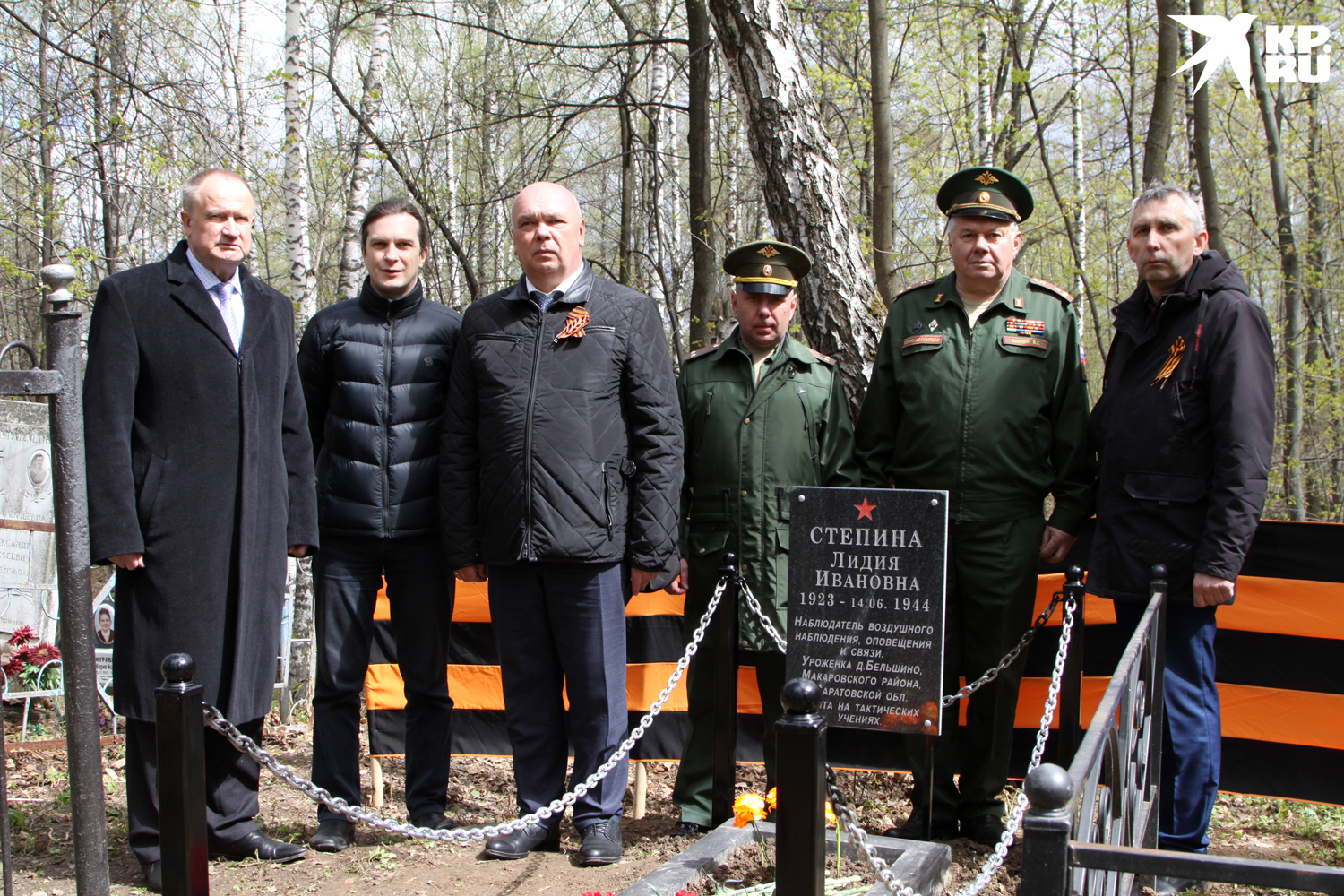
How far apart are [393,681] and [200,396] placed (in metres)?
1.85

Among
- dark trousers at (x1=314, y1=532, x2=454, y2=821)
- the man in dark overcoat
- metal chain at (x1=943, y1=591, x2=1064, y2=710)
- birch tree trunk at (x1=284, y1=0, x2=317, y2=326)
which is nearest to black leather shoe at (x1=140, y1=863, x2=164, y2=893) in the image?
the man in dark overcoat

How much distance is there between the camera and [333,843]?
390 cm

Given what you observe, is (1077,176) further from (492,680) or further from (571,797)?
(571,797)

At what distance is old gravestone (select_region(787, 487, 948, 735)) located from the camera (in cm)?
345

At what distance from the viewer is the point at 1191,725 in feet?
11.6

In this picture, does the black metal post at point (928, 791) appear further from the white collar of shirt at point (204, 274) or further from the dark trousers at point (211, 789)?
the white collar of shirt at point (204, 274)

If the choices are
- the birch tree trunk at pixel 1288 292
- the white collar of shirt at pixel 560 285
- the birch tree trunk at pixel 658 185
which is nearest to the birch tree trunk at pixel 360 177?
the birch tree trunk at pixel 658 185

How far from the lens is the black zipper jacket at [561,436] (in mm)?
3662

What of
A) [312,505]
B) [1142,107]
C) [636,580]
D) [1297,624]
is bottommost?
[1297,624]

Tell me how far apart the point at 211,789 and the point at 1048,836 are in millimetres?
3206

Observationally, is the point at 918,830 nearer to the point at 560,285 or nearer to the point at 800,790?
the point at 800,790

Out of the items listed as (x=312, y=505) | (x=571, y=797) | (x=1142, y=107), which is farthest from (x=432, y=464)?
(x=1142, y=107)

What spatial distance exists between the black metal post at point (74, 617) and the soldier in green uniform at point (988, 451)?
8.66 feet

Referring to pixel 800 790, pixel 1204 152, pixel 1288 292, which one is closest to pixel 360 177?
pixel 1204 152
